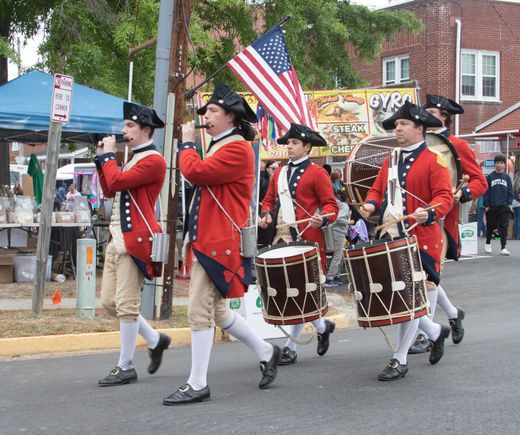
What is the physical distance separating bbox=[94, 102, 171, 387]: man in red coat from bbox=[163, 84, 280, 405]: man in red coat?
483 millimetres

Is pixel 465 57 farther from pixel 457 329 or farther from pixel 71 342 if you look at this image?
pixel 71 342

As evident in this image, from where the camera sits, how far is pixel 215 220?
614 cm

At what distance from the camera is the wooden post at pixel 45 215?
398 inches

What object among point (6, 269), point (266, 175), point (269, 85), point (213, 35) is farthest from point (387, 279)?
point (213, 35)

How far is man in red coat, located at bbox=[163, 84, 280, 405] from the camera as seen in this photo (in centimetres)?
605

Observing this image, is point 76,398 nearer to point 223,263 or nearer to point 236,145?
point 223,263

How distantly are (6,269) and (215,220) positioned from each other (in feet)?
28.9

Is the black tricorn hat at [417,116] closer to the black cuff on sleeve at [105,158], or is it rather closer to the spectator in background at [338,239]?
the black cuff on sleeve at [105,158]

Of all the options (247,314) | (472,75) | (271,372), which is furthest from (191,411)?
(472,75)

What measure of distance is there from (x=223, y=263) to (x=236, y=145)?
81cm

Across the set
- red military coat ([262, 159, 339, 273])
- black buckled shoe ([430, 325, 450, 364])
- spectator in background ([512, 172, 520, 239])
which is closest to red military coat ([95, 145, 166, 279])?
red military coat ([262, 159, 339, 273])

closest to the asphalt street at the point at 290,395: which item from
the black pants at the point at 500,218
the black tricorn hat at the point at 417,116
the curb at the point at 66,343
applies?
the curb at the point at 66,343

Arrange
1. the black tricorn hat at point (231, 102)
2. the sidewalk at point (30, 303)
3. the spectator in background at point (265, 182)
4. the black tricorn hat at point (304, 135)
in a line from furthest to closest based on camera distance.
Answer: the spectator in background at point (265, 182), the sidewalk at point (30, 303), the black tricorn hat at point (304, 135), the black tricorn hat at point (231, 102)

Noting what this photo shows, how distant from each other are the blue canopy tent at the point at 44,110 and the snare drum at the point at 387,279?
24.6 ft
